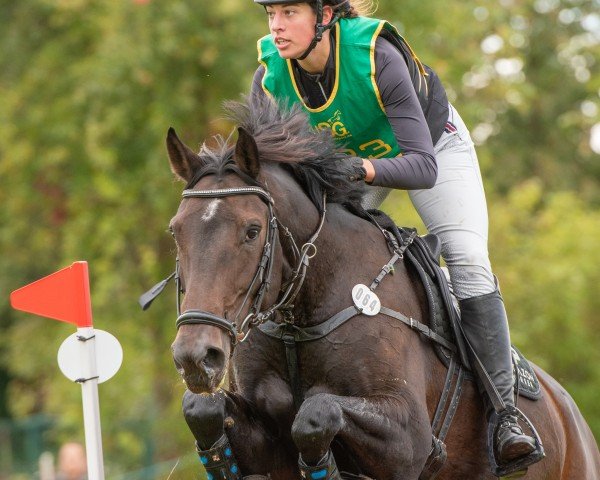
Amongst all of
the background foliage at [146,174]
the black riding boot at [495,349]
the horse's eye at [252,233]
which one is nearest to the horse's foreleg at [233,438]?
the horse's eye at [252,233]

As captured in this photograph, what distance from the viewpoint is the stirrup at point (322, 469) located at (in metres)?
4.64

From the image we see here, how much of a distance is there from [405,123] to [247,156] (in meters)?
0.87

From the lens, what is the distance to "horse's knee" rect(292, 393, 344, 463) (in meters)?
4.58

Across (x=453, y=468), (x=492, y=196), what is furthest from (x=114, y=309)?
(x=453, y=468)

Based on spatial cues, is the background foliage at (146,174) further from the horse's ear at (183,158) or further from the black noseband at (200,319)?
the black noseband at (200,319)

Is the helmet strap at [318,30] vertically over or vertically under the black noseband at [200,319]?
over

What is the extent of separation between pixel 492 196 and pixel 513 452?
1412 centimetres

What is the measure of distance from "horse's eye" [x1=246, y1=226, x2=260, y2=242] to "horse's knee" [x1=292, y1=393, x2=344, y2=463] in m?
0.71

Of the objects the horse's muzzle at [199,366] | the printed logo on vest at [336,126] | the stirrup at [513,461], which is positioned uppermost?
the printed logo on vest at [336,126]

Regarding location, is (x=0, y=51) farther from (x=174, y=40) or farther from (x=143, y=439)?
(x=143, y=439)

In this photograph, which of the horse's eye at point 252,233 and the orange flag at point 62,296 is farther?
the orange flag at point 62,296

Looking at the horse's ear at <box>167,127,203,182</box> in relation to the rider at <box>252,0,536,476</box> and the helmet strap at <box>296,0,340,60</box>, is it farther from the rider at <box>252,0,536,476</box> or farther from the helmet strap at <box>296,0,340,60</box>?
the helmet strap at <box>296,0,340,60</box>

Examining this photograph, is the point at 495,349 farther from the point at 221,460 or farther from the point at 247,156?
the point at 247,156

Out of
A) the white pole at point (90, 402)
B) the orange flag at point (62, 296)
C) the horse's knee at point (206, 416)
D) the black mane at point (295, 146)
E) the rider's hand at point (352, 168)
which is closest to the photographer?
the horse's knee at point (206, 416)
